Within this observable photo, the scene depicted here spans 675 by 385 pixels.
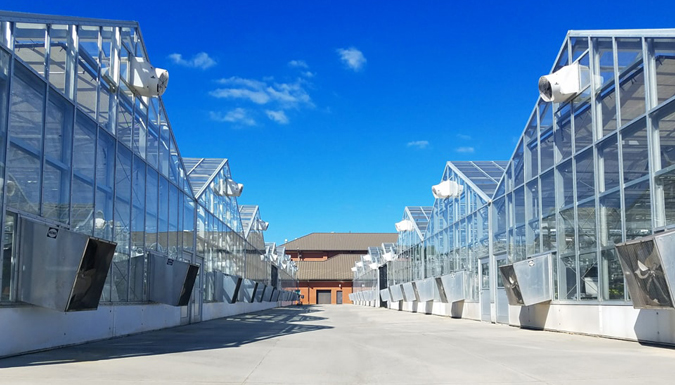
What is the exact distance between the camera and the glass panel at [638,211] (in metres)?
14.0

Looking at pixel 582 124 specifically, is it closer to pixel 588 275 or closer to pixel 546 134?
pixel 546 134

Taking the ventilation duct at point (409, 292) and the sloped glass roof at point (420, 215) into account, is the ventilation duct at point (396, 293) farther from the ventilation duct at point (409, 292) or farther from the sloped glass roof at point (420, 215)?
the sloped glass roof at point (420, 215)

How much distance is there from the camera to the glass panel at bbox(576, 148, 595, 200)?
667 inches

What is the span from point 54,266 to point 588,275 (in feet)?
40.3

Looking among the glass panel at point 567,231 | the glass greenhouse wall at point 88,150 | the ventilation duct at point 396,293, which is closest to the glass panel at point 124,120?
the glass greenhouse wall at point 88,150

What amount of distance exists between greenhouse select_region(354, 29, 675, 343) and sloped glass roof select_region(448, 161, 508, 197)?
6.27 ft

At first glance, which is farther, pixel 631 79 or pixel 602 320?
pixel 602 320

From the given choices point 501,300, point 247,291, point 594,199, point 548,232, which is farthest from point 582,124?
point 247,291

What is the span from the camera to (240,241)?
38281 millimetres

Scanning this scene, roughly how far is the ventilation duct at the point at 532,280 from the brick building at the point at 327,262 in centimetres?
7417

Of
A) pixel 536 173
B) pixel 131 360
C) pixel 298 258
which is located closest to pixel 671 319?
pixel 536 173

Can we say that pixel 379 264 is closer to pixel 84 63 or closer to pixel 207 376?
pixel 84 63

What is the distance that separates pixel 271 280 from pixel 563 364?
→ 47966 millimetres

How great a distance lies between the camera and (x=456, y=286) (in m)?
29.4
